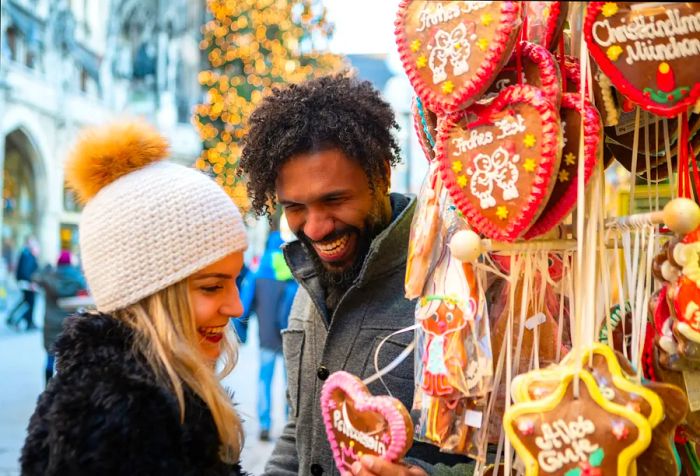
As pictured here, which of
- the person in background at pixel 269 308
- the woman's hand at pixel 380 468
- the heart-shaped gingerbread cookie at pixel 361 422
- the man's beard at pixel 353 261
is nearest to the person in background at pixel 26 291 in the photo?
the person in background at pixel 269 308

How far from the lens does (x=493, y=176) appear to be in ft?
3.65

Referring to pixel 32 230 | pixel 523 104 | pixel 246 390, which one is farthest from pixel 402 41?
pixel 32 230

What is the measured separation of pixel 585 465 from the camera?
3.16 feet

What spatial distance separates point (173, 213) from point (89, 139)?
0.31 meters

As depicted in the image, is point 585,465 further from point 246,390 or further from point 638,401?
point 246,390

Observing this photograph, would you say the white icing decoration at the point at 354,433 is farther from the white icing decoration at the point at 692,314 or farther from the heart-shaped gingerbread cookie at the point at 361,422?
the white icing decoration at the point at 692,314

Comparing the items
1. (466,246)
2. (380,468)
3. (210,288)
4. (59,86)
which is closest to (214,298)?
(210,288)

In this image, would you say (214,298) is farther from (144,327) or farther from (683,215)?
(683,215)

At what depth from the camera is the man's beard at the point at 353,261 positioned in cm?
187

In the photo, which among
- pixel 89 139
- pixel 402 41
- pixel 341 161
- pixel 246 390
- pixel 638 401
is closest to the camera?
pixel 638 401

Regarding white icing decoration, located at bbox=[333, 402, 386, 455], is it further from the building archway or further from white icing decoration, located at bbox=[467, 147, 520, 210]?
the building archway

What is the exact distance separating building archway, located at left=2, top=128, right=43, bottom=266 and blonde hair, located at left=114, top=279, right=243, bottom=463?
16899 mm

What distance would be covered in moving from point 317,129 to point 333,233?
0.29 m

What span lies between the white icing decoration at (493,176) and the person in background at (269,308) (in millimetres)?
4216
